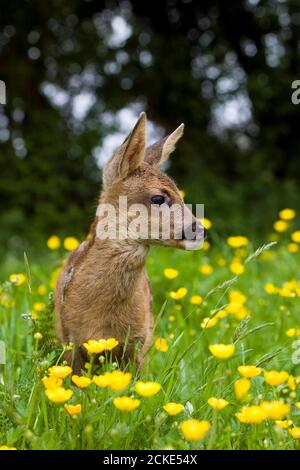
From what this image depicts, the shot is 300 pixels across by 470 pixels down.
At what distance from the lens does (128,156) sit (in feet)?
9.83

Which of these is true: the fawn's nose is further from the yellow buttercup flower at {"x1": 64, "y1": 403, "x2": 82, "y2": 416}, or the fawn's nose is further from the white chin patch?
the yellow buttercup flower at {"x1": 64, "y1": 403, "x2": 82, "y2": 416}

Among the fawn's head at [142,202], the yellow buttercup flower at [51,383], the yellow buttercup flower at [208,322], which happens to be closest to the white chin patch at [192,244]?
→ the fawn's head at [142,202]

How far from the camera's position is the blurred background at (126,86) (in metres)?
8.41

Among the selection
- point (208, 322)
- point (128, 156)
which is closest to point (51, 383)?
point (208, 322)

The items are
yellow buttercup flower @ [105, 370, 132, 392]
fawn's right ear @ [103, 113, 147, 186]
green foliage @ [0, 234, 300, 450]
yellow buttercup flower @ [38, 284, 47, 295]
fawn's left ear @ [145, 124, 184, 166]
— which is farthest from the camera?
yellow buttercup flower @ [38, 284, 47, 295]

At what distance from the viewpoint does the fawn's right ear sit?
291cm

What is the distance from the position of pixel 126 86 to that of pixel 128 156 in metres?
6.03

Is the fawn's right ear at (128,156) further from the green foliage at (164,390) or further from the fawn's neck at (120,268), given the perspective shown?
the green foliage at (164,390)

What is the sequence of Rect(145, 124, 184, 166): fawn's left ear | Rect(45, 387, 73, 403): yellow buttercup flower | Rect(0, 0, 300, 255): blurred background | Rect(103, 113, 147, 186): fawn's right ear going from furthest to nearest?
Rect(0, 0, 300, 255): blurred background < Rect(145, 124, 184, 166): fawn's left ear < Rect(103, 113, 147, 186): fawn's right ear < Rect(45, 387, 73, 403): yellow buttercup flower

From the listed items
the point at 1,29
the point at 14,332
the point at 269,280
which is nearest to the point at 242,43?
the point at 1,29

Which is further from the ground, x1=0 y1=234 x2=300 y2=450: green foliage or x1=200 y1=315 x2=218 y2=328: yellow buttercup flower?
x1=200 y1=315 x2=218 y2=328: yellow buttercup flower

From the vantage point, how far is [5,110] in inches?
346

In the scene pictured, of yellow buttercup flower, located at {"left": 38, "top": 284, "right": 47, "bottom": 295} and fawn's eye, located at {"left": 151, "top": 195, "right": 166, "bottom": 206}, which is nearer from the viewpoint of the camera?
fawn's eye, located at {"left": 151, "top": 195, "right": 166, "bottom": 206}

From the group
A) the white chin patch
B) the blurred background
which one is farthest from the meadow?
the blurred background
